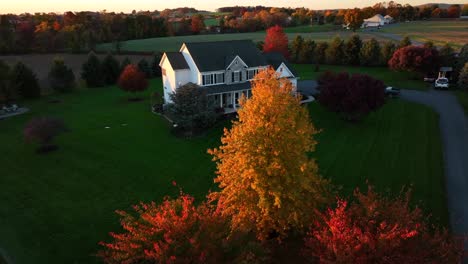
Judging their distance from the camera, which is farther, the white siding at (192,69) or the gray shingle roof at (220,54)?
the gray shingle roof at (220,54)

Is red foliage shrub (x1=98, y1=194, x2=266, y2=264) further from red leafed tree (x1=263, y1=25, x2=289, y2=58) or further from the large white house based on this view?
red leafed tree (x1=263, y1=25, x2=289, y2=58)

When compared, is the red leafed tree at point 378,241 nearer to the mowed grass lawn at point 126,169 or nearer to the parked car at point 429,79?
the mowed grass lawn at point 126,169

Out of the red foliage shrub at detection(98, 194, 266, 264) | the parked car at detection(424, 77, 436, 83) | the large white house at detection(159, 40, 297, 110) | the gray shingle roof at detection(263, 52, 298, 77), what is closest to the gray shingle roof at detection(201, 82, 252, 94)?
the large white house at detection(159, 40, 297, 110)

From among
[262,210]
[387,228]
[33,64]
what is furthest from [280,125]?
[33,64]

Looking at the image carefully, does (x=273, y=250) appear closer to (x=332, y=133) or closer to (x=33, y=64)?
(x=332, y=133)

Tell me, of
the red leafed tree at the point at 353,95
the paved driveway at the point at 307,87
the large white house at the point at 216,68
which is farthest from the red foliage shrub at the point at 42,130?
the paved driveway at the point at 307,87

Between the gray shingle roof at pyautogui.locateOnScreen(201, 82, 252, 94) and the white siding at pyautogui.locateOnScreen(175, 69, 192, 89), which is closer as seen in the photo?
the gray shingle roof at pyautogui.locateOnScreen(201, 82, 252, 94)
